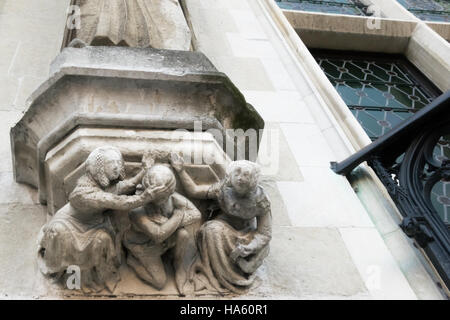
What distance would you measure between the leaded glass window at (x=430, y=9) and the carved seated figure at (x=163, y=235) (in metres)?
5.15

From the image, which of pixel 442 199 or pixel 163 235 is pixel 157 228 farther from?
pixel 442 199

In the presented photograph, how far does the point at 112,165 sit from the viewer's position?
163 centimetres

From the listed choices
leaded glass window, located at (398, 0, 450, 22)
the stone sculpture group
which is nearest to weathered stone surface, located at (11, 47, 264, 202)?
the stone sculpture group

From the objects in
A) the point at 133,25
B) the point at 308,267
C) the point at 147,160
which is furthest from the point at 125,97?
the point at 308,267

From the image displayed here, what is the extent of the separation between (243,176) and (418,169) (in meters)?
1.25

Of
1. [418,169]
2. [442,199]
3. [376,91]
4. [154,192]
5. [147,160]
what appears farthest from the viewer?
[376,91]

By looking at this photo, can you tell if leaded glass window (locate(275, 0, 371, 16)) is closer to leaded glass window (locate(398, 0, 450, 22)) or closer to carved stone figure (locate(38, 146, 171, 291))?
leaded glass window (locate(398, 0, 450, 22))

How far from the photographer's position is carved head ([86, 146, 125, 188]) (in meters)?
1.62

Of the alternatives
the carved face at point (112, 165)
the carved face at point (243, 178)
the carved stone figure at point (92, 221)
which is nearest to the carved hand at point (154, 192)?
the carved stone figure at point (92, 221)

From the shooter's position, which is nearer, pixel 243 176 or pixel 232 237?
pixel 243 176

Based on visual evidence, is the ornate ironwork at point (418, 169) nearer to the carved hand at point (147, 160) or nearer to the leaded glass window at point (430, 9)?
the carved hand at point (147, 160)

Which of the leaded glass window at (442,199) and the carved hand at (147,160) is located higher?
the carved hand at (147,160)

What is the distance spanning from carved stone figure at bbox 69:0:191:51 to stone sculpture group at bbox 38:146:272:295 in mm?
897

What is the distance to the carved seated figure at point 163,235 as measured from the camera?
1.66 meters
